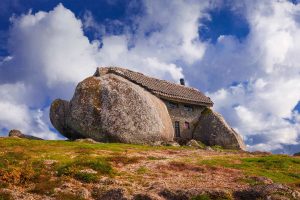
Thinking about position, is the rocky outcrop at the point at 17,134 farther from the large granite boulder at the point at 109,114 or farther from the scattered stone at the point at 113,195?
the scattered stone at the point at 113,195

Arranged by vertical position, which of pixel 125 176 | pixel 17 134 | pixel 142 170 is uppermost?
pixel 17 134

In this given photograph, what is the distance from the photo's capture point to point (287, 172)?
4078cm

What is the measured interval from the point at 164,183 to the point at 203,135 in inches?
1906

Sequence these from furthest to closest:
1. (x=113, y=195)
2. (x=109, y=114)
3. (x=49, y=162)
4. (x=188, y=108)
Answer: (x=188, y=108), (x=109, y=114), (x=49, y=162), (x=113, y=195)

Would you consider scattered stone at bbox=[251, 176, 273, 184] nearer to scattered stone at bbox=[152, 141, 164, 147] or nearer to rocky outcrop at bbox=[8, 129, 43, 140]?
scattered stone at bbox=[152, 141, 164, 147]

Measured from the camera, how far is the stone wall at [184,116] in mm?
76625

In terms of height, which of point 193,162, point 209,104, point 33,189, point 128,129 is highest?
point 209,104

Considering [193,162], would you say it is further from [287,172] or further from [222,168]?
[287,172]

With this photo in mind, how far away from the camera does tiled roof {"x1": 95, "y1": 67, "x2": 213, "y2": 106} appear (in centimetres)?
7269

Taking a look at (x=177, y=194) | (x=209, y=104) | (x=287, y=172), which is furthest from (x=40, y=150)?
(x=209, y=104)

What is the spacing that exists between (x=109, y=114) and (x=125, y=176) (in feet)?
94.2

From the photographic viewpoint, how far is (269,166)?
Result: 4447 centimetres

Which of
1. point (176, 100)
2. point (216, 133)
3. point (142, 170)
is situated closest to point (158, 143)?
point (176, 100)

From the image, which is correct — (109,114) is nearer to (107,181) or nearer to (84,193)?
(107,181)
